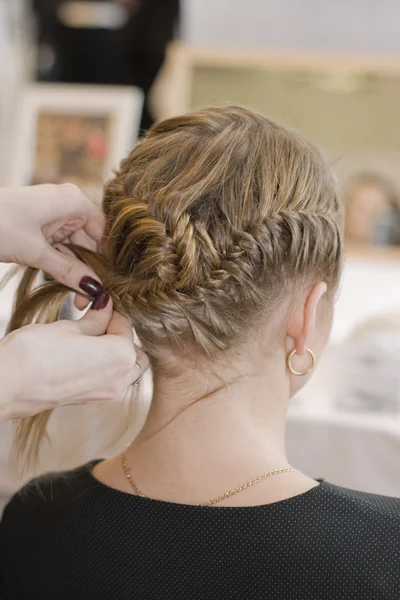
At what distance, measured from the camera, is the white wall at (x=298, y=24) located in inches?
77.9

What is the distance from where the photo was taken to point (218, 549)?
732mm

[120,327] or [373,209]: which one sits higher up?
[120,327]

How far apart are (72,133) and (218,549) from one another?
5.04 feet

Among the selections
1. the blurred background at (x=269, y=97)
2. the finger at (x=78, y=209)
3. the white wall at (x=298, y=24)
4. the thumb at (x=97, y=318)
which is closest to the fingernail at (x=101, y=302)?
the thumb at (x=97, y=318)

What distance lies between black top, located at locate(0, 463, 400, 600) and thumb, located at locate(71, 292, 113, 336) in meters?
0.19

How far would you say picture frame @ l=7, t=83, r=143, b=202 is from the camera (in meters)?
1.98

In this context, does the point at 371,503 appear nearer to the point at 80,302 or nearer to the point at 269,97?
the point at 80,302

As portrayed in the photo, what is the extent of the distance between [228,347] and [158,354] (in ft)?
0.30

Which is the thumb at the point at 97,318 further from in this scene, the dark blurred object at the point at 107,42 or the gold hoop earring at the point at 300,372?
the dark blurred object at the point at 107,42

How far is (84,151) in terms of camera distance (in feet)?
6.55

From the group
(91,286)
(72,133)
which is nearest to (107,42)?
(72,133)

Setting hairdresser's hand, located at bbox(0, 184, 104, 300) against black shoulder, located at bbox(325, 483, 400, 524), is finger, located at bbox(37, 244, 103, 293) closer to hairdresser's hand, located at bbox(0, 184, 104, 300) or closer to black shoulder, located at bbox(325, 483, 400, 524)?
hairdresser's hand, located at bbox(0, 184, 104, 300)

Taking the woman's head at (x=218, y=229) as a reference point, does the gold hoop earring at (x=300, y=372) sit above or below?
below

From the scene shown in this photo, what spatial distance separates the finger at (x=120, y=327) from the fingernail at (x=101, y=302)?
0.07ft
